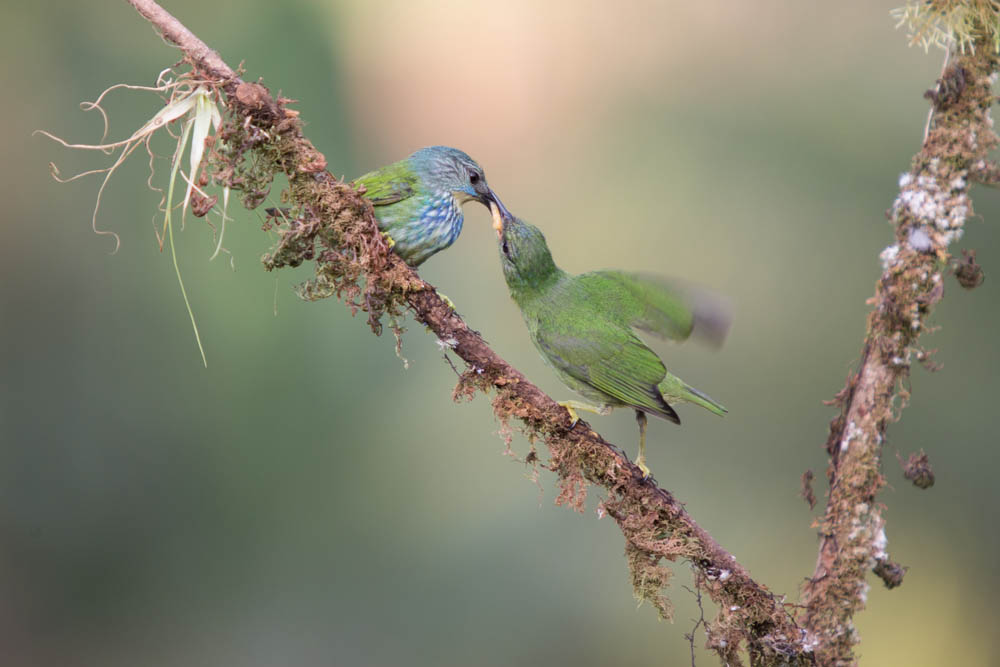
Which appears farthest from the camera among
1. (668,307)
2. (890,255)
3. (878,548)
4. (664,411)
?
(668,307)

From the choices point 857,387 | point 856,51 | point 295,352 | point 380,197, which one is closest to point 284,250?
point 380,197

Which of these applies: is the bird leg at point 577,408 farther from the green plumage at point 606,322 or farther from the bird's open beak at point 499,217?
the bird's open beak at point 499,217

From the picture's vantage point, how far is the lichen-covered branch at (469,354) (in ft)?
7.63

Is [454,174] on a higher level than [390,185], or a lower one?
higher

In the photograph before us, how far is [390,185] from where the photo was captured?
3.09 meters

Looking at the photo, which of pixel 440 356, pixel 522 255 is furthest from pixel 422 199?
pixel 440 356

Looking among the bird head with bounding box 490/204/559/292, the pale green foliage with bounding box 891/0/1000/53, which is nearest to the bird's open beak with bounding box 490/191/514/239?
the bird head with bounding box 490/204/559/292

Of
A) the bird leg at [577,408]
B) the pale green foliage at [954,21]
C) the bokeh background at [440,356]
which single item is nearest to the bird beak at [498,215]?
the bird leg at [577,408]

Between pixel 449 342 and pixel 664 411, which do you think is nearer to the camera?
pixel 449 342

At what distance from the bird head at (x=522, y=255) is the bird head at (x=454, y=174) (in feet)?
0.35

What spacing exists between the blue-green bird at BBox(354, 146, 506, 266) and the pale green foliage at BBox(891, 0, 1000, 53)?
4.87 feet

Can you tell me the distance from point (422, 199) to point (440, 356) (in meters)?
3.22

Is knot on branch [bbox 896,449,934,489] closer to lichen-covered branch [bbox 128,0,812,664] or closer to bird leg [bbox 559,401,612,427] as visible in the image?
lichen-covered branch [bbox 128,0,812,664]

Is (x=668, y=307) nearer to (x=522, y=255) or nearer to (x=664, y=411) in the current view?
(x=664, y=411)
